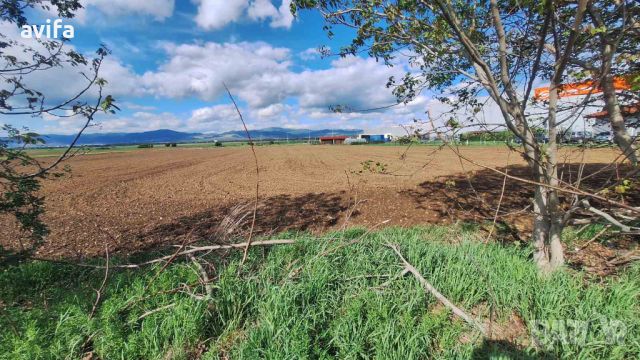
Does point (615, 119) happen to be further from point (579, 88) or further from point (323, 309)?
point (323, 309)

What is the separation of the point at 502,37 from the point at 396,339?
3.90m

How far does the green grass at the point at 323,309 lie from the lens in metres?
2.74

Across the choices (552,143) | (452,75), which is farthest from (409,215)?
(552,143)

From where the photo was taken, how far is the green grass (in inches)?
108

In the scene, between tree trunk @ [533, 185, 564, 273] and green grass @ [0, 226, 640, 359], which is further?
tree trunk @ [533, 185, 564, 273]

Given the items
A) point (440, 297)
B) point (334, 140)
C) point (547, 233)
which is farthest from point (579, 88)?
point (334, 140)

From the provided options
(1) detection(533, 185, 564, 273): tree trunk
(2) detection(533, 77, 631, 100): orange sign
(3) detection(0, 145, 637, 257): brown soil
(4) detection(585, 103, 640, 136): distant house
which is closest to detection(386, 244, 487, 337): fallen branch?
(3) detection(0, 145, 637, 257): brown soil

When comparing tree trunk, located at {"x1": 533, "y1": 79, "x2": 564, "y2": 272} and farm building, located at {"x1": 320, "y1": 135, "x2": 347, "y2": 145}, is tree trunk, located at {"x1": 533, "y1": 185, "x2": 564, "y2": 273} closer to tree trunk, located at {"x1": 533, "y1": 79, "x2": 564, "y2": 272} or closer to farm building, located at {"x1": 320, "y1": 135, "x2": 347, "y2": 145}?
tree trunk, located at {"x1": 533, "y1": 79, "x2": 564, "y2": 272}

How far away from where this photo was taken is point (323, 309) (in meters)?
3.16

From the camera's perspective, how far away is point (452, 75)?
6066mm

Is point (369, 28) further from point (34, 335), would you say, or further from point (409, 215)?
point (34, 335)

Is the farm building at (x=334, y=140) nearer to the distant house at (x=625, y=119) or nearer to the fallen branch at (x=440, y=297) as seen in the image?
the distant house at (x=625, y=119)

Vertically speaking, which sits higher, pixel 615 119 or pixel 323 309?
pixel 615 119

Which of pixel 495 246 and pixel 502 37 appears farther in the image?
pixel 495 246
